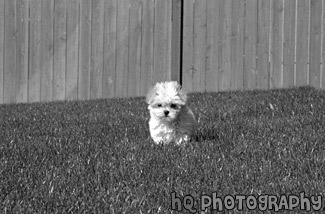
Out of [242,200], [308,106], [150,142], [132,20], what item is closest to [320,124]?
[308,106]

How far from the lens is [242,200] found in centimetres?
384

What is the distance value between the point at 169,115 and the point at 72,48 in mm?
5500

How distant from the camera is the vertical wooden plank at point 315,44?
34.8 ft

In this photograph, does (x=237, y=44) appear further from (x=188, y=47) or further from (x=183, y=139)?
(x=183, y=139)

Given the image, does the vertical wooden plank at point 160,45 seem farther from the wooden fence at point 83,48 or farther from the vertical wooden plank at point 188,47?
the vertical wooden plank at point 188,47

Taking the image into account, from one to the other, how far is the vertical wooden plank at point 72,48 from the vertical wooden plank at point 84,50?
67mm

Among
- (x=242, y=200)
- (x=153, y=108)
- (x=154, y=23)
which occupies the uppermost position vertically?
(x=154, y=23)

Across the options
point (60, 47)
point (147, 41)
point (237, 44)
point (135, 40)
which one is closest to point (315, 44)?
point (237, 44)

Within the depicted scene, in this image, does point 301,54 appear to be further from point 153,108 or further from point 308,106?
point 153,108

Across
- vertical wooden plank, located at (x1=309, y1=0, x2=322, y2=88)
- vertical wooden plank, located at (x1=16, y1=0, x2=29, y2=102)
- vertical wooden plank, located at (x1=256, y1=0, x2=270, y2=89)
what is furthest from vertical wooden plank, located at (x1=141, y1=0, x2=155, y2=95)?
vertical wooden plank, located at (x1=309, y1=0, x2=322, y2=88)

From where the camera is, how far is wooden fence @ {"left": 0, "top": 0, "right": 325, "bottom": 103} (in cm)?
1062

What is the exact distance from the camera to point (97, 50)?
10922 mm

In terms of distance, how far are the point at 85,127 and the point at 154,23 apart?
12.7 ft

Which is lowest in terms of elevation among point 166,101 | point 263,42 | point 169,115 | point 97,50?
point 169,115
